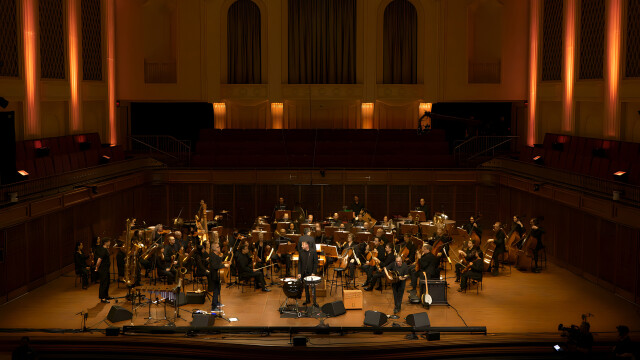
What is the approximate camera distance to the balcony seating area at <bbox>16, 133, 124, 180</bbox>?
1894 cm

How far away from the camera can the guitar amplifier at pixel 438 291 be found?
600 inches

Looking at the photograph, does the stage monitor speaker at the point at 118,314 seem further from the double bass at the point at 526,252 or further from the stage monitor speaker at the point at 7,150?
the double bass at the point at 526,252

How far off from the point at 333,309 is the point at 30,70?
1177 cm

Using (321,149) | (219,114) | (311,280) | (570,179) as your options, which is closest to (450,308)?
(311,280)

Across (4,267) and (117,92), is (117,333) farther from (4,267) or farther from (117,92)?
(117,92)

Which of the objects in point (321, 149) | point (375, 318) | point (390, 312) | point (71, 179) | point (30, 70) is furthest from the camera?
point (321, 149)

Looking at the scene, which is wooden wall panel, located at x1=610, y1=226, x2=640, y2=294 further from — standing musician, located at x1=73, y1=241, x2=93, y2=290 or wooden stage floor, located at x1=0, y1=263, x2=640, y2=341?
standing musician, located at x1=73, y1=241, x2=93, y2=290

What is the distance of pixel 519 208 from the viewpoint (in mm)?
22000

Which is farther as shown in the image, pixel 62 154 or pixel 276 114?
pixel 276 114

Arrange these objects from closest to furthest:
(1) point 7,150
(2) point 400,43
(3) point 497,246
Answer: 1. (1) point 7,150
2. (3) point 497,246
3. (2) point 400,43

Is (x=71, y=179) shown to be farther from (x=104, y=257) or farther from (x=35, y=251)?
(x=104, y=257)

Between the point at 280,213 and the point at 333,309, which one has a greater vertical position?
the point at 280,213

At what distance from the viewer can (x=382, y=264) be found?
15.9 metres

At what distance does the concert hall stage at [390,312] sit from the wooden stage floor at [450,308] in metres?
0.02
